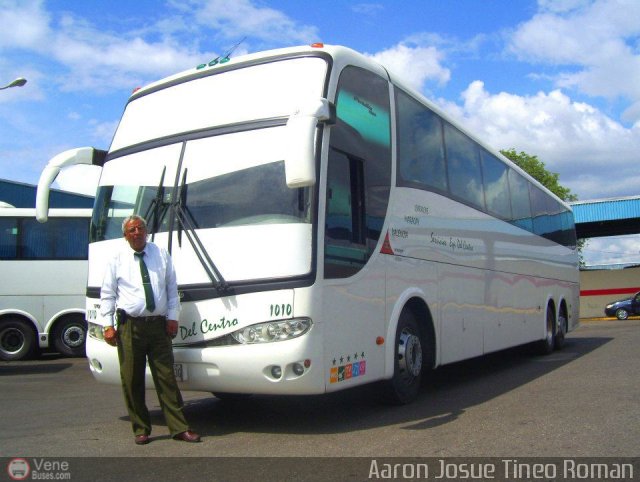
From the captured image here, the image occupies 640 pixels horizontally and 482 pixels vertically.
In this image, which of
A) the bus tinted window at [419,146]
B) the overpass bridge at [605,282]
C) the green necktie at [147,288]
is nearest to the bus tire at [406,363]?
the bus tinted window at [419,146]

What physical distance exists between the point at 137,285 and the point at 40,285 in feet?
35.7

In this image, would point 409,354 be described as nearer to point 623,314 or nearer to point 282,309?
point 282,309

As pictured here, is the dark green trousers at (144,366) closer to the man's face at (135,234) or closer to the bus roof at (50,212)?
the man's face at (135,234)

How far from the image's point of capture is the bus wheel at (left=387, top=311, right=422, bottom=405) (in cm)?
709

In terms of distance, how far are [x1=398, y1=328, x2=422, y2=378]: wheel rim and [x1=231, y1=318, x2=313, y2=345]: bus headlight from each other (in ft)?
6.27

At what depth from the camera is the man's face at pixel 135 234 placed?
575cm

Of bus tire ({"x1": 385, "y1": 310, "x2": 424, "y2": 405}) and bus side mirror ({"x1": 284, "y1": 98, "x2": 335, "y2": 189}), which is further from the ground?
bus side mirror ({"x1": 284, "y1": 98, "x2": 335, "y2": 189})

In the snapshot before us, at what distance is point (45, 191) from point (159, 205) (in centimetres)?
172

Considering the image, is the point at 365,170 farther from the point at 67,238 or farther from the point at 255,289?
the point at 67,238

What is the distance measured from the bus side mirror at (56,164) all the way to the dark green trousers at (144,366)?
2168 mm

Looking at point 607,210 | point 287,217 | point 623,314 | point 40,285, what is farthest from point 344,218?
point 607,210

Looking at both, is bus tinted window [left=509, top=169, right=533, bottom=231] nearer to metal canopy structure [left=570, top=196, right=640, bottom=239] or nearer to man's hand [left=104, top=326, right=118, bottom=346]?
man's hand [left=104, top=326, right=118, bottom=346]

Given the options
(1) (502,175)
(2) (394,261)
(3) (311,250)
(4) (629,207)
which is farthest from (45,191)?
(4) (629,207)
